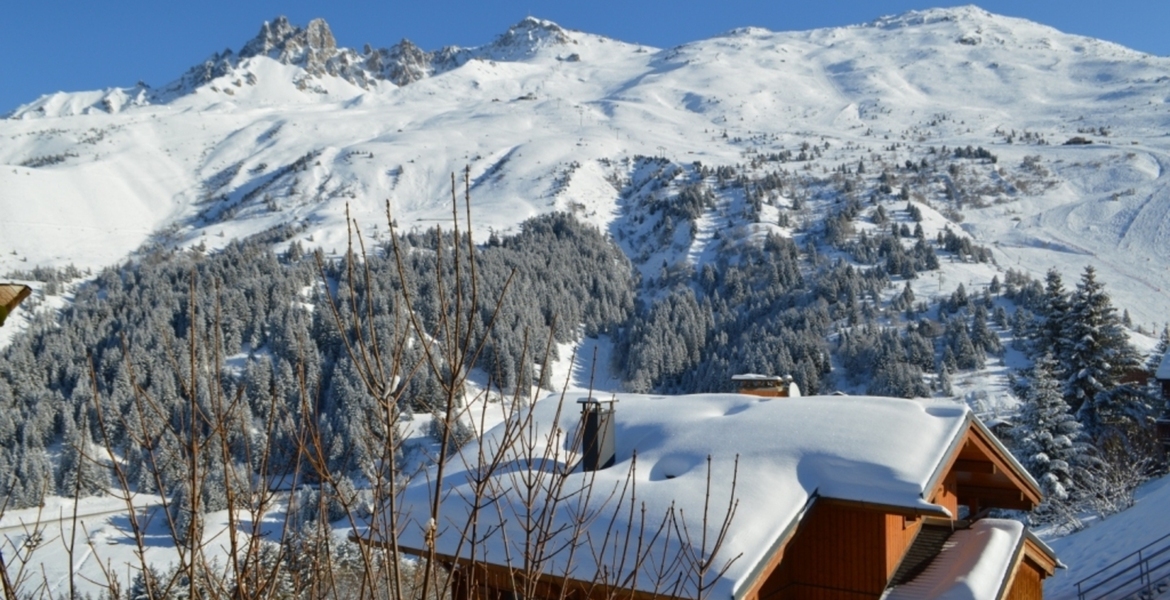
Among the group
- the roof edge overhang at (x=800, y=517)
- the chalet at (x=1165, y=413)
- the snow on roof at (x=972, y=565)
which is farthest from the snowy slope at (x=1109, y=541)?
the roof edge overhang at (x=800, y=517)

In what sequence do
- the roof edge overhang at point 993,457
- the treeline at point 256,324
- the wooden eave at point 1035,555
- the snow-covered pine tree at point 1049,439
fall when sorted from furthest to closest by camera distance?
the treeline at point 256,324
the snow-covered pine tree at point 1049,439
the wooden eave at point 1035,555
the roof edge overhang at point 993,457

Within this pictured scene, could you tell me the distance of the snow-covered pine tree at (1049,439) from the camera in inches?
792

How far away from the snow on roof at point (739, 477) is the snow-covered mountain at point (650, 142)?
150 ft

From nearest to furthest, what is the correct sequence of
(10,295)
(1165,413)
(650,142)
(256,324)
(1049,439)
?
(10,295)
(1049,439)
(1165,413)
(256,324)
(650,142)

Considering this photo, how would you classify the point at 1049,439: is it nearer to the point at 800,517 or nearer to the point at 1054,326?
the point at 1054,326

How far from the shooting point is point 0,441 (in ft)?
122

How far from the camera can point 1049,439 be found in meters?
20.2

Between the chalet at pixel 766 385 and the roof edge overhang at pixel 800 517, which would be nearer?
the roof edge overhang at pixel 800 517

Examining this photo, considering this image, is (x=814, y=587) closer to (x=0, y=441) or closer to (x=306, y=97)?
(x=0, y=441)

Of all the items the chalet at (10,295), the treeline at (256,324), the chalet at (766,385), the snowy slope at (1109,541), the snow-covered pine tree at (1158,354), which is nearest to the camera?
the chalet at (10,295)

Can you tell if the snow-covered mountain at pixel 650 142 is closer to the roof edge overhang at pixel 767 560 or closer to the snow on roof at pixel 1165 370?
the snow on roof at pixel 1165 370

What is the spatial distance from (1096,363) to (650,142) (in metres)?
80.8

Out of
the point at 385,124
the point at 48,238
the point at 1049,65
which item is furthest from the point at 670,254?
the point at 1049,65

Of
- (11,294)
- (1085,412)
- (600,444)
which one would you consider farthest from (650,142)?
(11,294)
